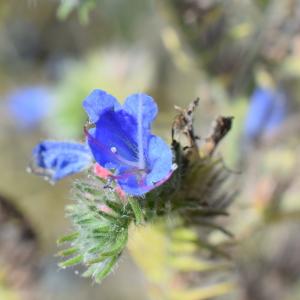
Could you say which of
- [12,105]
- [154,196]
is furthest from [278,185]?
[12,105]

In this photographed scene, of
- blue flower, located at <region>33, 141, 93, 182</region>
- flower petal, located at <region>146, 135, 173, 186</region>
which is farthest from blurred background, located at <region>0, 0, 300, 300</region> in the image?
flower petal, located at <region>146, 135, 173, 186</region>

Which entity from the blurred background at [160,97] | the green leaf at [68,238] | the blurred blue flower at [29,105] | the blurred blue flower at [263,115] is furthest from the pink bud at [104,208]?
the blurred blue flower at [29,105]

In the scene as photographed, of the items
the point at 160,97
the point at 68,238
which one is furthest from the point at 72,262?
the point at 160,97

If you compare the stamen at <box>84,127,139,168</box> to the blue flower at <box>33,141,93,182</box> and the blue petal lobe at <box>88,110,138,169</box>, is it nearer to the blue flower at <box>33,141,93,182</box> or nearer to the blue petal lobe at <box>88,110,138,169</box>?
the blue petal lobe at <box>88,110,138,169</box>

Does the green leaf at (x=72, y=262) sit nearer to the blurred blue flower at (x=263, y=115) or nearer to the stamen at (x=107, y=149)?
the stamen at (x=107, y=149)

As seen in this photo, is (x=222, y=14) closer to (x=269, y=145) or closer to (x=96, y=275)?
(x=269, y=145)
